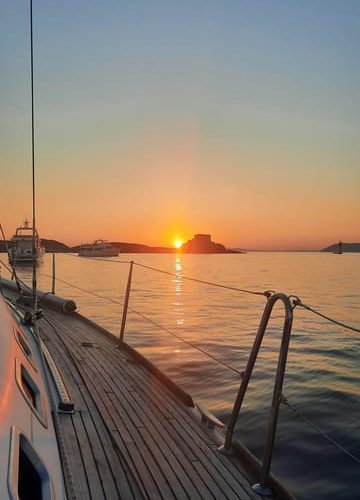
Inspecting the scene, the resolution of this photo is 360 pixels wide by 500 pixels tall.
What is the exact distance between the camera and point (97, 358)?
6.72 m

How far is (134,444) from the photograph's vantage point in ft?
12.8

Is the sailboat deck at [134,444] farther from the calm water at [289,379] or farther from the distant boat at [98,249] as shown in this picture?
the distant boat at [98,249]

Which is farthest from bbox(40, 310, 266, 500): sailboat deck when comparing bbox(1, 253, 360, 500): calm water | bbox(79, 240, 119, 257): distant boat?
bbox(79, 240, 119, 257): distant boat

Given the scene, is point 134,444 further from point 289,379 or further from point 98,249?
point 98,249

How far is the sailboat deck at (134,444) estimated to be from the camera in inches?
127

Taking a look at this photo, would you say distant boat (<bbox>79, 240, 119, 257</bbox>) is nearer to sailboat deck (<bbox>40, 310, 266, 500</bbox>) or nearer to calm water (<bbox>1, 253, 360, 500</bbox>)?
calm water (<bbox>1, 253, 360, 500</bbox>)

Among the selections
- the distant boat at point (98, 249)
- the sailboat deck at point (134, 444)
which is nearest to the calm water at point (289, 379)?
the sailboat deck at point (134, 444)

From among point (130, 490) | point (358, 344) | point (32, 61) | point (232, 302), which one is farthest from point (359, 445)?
point (232, 302)

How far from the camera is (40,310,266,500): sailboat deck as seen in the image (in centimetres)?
323

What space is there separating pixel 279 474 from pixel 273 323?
499 inches

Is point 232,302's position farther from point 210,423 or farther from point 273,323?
point 210,423

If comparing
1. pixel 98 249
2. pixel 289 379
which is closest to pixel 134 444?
pixel 289 379

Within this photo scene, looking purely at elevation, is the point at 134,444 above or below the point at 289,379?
above

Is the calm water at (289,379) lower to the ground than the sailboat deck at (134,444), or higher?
lower
